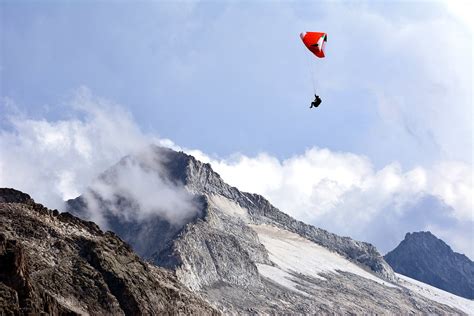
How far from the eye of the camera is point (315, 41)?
3602 inches

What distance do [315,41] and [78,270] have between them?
1672 inches

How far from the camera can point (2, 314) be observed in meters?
72.9

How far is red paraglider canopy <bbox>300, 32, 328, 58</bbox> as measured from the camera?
90812mm

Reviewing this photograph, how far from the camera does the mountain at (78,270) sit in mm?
89438

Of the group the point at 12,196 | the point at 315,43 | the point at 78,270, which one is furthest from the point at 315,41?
the point at 12,196

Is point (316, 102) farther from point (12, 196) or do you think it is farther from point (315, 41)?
point (12, 196)

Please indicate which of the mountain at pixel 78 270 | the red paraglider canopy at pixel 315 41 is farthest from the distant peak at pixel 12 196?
the red paraglider canopy at pixel 315 41

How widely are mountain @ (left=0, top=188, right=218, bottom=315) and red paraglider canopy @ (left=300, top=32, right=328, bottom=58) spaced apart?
121 feet

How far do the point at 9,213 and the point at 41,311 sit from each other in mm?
37929

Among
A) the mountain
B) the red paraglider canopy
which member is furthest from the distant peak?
the red paraglider canopy

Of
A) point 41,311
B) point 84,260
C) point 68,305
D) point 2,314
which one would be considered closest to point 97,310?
point 68,305

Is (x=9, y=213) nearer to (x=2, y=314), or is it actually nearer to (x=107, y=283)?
(x=107, y=283)

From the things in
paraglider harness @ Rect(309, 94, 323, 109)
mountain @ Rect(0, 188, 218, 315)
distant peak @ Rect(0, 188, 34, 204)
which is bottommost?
mountain @ Rect(0, 188, 218, 315)

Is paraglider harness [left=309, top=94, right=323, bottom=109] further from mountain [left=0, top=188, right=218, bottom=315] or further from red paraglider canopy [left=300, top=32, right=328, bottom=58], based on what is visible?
mountain [left=0, top=188, right=218, bottom=315]
